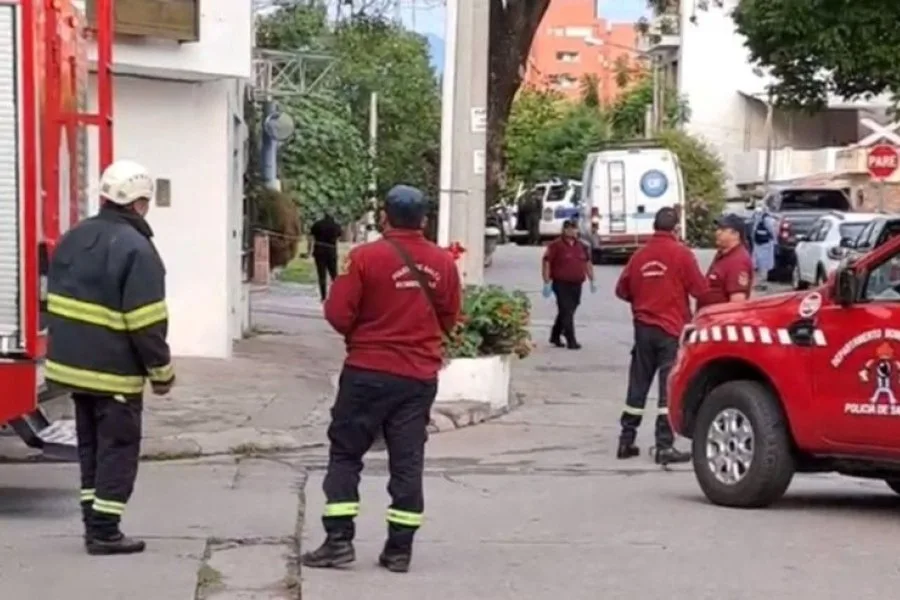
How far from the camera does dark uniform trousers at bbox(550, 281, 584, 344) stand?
23.4 m

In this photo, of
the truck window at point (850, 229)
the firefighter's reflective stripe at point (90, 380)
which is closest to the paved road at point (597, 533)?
the firefighter's reflective stripe at point (90, 380)

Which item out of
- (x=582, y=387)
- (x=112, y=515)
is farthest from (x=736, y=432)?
(x=582, y=387)

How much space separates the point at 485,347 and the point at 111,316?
7.93 meters

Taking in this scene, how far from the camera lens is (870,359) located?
32.9 feet

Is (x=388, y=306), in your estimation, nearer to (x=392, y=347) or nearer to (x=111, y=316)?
(x=392, y=347)

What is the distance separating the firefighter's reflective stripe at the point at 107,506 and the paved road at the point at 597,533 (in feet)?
3.07

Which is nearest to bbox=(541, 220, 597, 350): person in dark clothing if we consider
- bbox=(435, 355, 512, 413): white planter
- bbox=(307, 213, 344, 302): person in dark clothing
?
bbox=(307, 213, 344, 302): person in dark clothing

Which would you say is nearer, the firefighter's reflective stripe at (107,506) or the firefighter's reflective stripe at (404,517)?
the firefighter's reflective stripe at (404,517)

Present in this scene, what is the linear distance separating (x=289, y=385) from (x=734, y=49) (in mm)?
53183

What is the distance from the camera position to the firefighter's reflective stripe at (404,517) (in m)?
8.43

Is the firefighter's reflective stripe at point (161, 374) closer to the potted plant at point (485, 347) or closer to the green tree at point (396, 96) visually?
the potted plant at point (485, 347)

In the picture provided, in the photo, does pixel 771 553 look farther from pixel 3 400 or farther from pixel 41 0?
pixel 41 0

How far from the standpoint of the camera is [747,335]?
10805 millimetres

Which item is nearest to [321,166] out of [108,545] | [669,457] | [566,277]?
[566,277]
